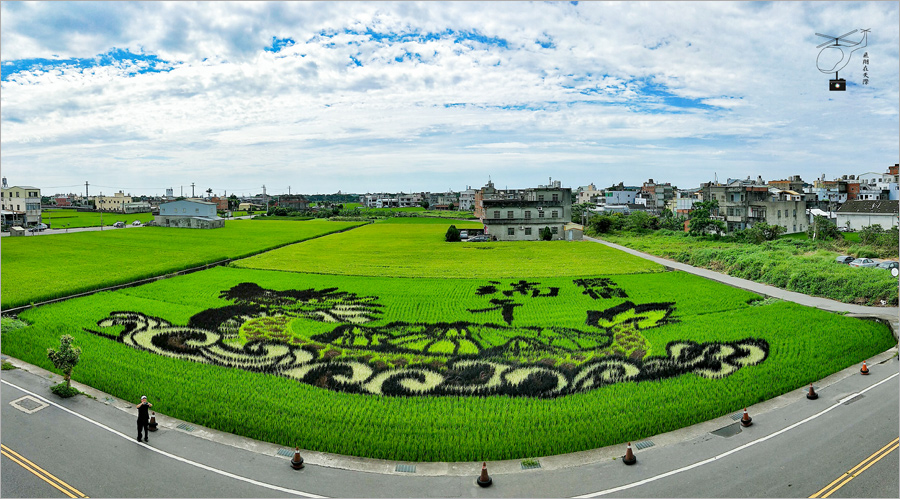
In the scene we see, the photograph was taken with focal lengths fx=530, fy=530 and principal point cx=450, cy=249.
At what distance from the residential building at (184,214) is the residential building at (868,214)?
A: 9652 centimetres

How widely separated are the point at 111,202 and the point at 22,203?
6267 cm

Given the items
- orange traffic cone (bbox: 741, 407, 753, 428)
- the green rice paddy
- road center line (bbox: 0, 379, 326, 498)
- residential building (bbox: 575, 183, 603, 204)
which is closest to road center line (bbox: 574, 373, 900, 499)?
orange traffic cone (bbox: 741, 407, 753, 428)

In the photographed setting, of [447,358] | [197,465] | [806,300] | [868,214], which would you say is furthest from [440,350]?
[868,214]

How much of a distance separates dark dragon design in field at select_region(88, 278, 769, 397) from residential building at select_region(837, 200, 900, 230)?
5486 centimetres

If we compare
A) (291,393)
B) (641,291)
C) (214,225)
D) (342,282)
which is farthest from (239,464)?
(214,225)

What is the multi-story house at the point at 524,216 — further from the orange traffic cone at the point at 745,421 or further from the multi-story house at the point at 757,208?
the orange traffic cone at the point at 745,421

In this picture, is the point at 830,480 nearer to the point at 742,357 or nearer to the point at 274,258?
the point at 742,357

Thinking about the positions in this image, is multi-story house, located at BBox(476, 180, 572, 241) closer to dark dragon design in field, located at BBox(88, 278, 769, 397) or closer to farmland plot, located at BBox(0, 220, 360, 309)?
farmland plot, located at BBox(0, 220, 360, 309)

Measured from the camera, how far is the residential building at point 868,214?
214 feet

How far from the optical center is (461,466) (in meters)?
13.5

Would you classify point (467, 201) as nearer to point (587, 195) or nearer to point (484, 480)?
point (587, 195)

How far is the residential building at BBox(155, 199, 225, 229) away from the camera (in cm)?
9512

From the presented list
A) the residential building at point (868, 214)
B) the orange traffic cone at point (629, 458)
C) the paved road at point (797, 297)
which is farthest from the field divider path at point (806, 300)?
the residential building at point (868, 214)

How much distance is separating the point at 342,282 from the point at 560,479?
28.1m
